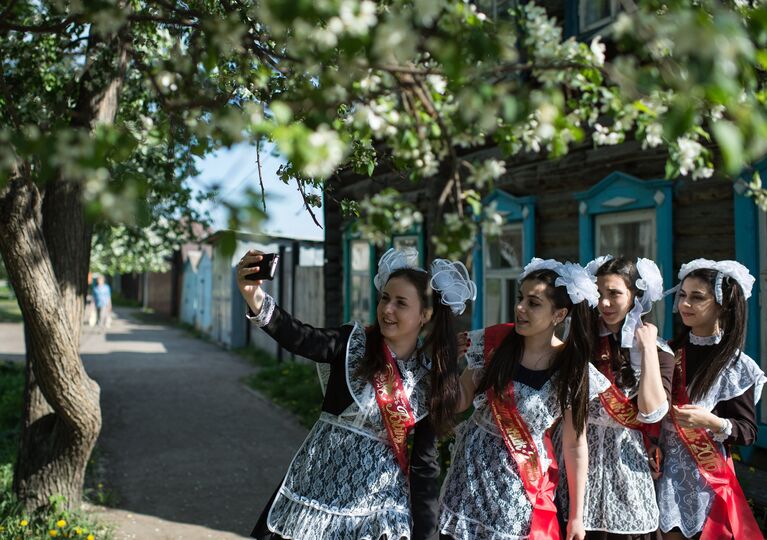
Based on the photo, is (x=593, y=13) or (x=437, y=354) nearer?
(x=437, y=354)

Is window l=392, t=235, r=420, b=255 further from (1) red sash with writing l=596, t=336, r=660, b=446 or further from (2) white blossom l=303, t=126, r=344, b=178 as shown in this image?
(2) white blossom l=303, t=126, r=344, b=178

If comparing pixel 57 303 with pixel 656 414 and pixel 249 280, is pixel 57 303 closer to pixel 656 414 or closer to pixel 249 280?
pixel 249 280

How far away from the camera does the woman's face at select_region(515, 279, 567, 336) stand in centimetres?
312

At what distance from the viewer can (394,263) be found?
126 inches

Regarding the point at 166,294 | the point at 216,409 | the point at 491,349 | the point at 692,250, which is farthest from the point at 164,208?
the point at 166,294

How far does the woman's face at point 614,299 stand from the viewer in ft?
11.1

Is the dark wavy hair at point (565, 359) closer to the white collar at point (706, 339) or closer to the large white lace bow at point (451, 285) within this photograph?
the large white lace bow at point (451, 285)

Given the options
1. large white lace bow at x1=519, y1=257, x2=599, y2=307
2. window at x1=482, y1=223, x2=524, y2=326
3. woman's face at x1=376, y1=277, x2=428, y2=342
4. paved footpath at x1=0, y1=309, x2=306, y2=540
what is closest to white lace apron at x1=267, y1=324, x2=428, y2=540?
woman's face at x1=376, y1=277, x2=428, y2=342

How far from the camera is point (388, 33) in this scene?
160 cm

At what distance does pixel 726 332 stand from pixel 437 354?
1336 millimetres

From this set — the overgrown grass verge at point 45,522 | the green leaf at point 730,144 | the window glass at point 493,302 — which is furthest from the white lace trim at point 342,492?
the window glass at point 493,302

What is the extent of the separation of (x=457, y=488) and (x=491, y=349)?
1.99ft

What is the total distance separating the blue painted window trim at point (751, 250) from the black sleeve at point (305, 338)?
12.5 feet

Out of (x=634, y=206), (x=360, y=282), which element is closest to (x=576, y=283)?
(x=634, y=206)
